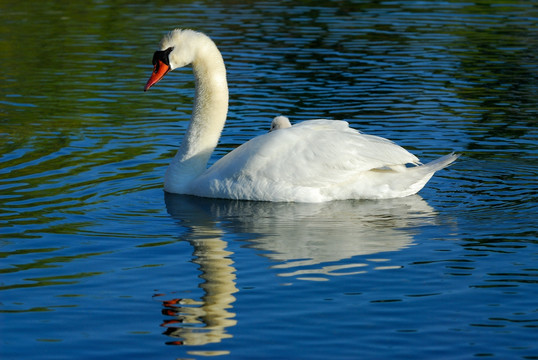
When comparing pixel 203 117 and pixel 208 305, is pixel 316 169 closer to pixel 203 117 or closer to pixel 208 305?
pixel 203 117

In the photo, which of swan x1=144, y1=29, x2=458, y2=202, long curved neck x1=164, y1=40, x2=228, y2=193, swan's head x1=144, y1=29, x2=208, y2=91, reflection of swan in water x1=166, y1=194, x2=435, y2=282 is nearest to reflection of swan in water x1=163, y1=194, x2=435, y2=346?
reflection of swan in water x1=166, y1=194, x2=435, y2=282

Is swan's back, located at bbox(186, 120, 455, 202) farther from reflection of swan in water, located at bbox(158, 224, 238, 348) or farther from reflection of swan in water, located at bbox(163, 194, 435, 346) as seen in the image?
reflection of swan in water, located at bbox(158, 224, 238, 348)

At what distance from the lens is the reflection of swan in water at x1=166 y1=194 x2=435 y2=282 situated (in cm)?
888

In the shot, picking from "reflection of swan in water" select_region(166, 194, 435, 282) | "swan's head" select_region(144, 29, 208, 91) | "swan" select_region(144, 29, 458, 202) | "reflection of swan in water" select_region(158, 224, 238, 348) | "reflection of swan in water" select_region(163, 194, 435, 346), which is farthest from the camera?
"swan's head" select_region(144, 29, 208, 91)

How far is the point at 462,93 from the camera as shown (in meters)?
17.3

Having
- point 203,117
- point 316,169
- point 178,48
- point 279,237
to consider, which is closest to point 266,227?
point 279,237

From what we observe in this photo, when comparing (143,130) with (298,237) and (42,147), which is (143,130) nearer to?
(42,147)

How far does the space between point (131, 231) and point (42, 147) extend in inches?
177

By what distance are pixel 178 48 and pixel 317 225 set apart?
9.72 ft

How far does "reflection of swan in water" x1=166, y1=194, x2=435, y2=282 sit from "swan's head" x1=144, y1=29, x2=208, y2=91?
1543mm

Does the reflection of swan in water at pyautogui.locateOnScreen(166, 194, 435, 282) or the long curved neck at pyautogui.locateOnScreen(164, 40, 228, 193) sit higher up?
the long curved neck at pyautogui.locateOnScreen(164, 40, 228, 193)

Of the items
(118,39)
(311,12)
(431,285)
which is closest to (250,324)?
(431,285)

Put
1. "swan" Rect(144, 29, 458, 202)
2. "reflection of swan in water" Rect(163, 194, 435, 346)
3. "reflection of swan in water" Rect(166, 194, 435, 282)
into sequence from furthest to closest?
"swan" Rect(144, 29, 458, 202) < "reflection of swan in water" Rect(166, 194, 435, 282) < "reflection of swan in water" Rect(163, 194, 435, 346)

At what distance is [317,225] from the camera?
9.97m
